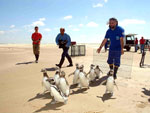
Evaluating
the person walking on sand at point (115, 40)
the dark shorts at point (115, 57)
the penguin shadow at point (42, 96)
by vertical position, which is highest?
the person walking on sand at point (115, 40)

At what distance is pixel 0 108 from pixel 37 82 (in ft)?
6.61

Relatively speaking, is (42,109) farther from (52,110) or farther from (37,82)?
(37,82)

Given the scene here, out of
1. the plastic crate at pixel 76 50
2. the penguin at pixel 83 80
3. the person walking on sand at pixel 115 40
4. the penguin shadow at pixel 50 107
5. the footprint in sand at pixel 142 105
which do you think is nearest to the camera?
the penguin shadow at pixel 50 107

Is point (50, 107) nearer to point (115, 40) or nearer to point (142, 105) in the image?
point (142, 105)

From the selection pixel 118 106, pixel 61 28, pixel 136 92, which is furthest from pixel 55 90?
pixel 61 28

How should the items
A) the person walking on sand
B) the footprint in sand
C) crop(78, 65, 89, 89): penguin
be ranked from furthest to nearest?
the person walking on sand
crop(78, 65, 89, 89): penguin
the footprint in sand

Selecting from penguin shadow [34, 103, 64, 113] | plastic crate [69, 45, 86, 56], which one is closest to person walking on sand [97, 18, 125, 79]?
penguin shadow [34, 103, 64, 113]

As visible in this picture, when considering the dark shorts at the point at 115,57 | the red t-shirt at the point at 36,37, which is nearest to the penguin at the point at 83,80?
the dark shorts at the point at 115,57

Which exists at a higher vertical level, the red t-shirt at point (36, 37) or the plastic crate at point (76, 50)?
the red t-shirt at point (36, 37)

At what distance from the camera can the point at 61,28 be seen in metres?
7.54

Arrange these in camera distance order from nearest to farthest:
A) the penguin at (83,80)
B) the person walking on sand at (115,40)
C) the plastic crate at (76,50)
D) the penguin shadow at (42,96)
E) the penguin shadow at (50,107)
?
the penguin shadow at (50,107), the penguin shadow at (42,96), the penguin at (83,80), the person walking on sand at (115,40), the plastic crate at (76,50)

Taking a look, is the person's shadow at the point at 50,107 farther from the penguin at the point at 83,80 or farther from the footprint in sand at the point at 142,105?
the footprint in sand at the point at 142,105

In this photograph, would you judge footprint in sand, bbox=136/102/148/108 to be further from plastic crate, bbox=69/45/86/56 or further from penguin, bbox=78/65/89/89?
plastic crate, bbox=69/45/86/56

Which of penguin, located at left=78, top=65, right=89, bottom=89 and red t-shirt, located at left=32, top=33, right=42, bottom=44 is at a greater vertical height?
red t-shirt, located at left=32, top=33, right=42, bottom=44
